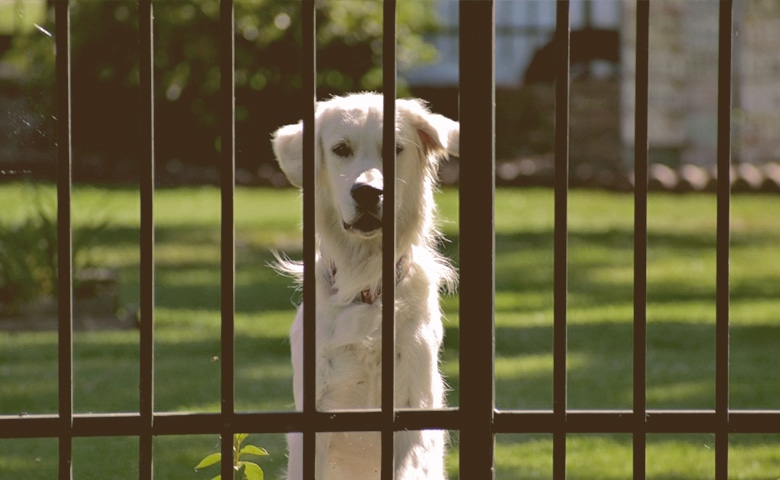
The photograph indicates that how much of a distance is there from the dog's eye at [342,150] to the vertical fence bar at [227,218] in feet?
4.68

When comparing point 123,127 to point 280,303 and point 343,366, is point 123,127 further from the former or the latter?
point 343,366

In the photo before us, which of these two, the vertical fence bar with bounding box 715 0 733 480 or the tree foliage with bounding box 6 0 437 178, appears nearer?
the vertical fence bar with bounding box 715 0 733 480

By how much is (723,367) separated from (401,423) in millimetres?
743

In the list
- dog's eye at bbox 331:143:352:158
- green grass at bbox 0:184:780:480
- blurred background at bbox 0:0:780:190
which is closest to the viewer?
dog's eye at bbox 331:143:352:158

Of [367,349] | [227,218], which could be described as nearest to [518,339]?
[367,349]

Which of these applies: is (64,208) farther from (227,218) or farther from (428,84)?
(428,84)

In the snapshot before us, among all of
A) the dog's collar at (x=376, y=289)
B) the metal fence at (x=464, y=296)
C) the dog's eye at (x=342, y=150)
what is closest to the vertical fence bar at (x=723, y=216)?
the metal fence at (x=464, y=296)

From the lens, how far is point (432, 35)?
18.3 m

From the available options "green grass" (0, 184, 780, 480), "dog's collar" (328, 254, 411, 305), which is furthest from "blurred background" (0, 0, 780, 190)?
"dog's collar" (328, 254, 411, 305)

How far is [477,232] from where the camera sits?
111 inches

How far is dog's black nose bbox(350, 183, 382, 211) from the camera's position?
12.9 ft

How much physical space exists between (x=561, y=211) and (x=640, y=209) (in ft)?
0.59

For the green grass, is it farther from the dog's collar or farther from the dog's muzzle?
the dog's muzzle

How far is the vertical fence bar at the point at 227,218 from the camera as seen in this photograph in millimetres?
2740
